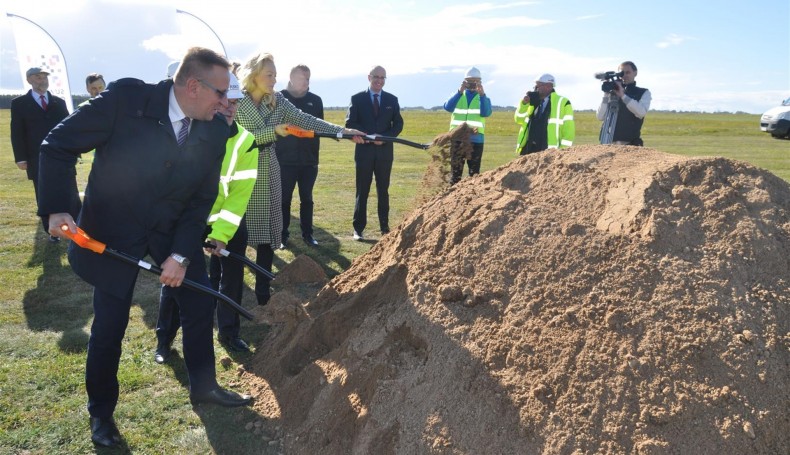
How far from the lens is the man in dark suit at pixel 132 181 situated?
2.89 metres

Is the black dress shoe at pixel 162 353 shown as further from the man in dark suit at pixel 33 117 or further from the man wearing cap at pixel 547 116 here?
the man wearing cap at pixel 547 116

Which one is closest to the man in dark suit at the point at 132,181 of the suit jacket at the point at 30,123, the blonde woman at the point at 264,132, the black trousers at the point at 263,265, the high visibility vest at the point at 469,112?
the blonde woman at the point at 264,132

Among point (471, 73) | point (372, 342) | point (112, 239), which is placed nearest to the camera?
point (112, 239)

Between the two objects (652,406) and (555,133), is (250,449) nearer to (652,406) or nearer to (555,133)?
(652,406)

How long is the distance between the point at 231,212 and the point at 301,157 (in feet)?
11.4

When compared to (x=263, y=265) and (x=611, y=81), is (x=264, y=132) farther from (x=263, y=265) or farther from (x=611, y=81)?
(x=611, y=81)

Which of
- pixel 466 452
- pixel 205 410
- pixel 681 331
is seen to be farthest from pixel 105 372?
pixel 681 331

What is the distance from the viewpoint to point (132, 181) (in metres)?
3.01

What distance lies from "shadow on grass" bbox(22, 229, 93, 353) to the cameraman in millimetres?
5747

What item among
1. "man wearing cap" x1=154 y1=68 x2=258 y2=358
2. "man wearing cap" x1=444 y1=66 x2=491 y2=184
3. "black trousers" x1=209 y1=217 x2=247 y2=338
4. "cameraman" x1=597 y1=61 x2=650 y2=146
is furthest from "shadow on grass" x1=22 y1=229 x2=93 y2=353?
"cameraman" x1=597 y1=61 x2=650 y2=146

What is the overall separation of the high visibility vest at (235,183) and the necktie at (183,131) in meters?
0.46

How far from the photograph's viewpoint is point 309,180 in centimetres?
729

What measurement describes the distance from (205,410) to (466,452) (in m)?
1.72

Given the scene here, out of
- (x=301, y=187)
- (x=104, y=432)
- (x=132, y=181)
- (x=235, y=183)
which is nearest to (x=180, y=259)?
(x=132, y=181)
